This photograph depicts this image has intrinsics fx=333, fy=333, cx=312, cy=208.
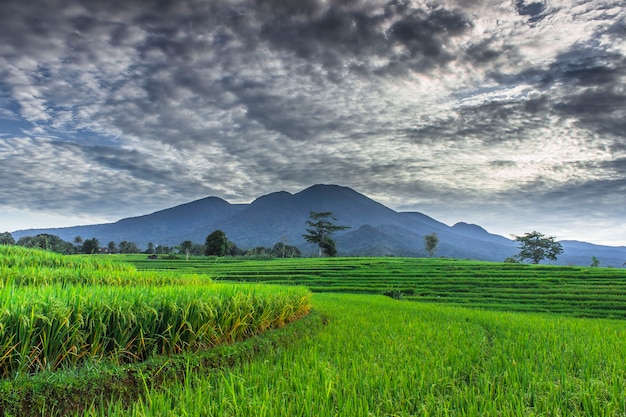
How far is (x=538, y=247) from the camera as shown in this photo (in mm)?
74500

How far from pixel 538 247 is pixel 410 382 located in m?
86.2

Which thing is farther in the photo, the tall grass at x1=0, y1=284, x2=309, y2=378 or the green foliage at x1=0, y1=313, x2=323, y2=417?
the tall grass at x1=0, y1=284, x2=309, y2=378

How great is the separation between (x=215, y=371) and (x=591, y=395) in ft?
15.1

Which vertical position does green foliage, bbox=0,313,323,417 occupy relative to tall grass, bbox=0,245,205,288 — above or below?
below

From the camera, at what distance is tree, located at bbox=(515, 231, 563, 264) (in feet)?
238

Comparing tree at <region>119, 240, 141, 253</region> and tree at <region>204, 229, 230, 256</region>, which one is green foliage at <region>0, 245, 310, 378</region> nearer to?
tree at <region>204, 229, 230, 256</region>

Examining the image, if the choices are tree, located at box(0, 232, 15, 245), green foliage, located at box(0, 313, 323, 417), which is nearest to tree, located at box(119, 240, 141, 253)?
tree, located at box(0, 232, 15, 245)

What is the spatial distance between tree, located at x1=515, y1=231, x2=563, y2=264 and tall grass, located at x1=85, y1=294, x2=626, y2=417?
257 ft

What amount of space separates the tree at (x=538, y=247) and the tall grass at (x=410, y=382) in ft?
257

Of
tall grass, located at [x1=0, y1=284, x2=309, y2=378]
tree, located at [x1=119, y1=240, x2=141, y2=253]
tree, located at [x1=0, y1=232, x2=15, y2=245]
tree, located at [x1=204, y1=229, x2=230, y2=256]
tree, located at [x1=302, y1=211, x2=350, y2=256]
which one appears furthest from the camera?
tree, located at [x1=119, y1=240, x2=141, y2=253]

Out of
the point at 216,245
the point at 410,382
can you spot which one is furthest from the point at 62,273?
the point at 216,245

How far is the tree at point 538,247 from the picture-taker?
72.6 meters

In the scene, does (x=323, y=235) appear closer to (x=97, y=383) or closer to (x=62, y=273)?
(x=62, y=273)

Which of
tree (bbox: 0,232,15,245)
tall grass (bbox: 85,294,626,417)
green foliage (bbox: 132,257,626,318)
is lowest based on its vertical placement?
green foliage (bbox: 132,257,626,318)
